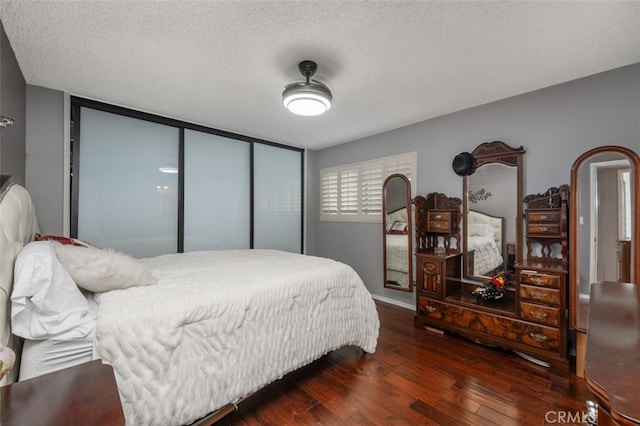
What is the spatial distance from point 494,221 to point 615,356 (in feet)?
7.84

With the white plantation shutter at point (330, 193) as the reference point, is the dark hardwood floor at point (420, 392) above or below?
below

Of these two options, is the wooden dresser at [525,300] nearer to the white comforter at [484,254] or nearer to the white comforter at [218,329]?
the white comforter at [484,254]

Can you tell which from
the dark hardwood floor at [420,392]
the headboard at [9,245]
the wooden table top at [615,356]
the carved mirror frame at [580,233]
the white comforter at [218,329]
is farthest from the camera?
the carved mirror frame at [580,233]

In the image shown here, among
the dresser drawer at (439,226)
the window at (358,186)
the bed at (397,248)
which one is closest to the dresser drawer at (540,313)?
the dresser drawer at (439,226)

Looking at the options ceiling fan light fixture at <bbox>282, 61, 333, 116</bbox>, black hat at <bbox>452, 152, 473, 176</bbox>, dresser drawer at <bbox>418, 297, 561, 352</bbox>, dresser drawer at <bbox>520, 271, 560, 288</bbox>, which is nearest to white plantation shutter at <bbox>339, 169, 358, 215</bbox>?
black hat at <bbox>452, 152, 473, 176</bbox>

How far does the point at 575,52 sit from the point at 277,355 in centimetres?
296

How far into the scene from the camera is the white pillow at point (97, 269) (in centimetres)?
132

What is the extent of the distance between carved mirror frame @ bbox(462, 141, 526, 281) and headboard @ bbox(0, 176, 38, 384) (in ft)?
10.9

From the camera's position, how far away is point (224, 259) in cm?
258

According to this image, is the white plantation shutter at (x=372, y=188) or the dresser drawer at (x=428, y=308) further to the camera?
the white plantation shutter at (x=372, y=188)

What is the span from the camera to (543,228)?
2367 mm

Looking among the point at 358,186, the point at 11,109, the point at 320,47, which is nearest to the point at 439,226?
the point at 358,186

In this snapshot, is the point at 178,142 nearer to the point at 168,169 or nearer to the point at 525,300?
the point at 168,169

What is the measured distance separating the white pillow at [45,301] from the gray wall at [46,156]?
1.81 meters
